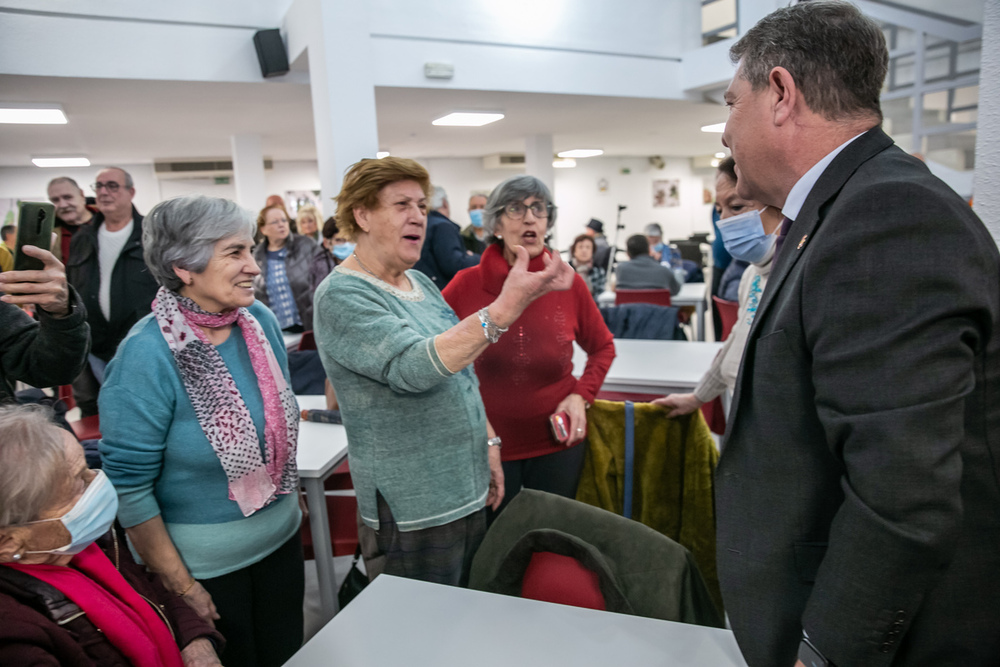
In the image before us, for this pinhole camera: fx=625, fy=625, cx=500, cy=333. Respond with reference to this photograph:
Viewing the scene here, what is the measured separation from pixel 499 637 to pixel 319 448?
119 cm

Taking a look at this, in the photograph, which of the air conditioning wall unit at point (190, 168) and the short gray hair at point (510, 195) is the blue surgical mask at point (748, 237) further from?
the air conditioning wall unit at point (190, 168)

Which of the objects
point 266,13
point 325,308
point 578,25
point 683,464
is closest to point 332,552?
point 325,308

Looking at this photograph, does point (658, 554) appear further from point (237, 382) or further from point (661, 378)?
point (661, 378)

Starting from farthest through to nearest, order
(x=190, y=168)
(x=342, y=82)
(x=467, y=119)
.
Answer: (x=190, y=168)
(x=467, y=119)
(x=342, y=82)

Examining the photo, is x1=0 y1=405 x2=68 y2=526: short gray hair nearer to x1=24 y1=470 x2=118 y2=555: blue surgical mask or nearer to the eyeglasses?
x1=24 y1=470 x2=118 y2=555: blue surgical mask

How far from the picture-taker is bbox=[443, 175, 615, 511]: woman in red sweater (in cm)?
197

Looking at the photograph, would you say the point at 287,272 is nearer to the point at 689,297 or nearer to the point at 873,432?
the point at 689,297

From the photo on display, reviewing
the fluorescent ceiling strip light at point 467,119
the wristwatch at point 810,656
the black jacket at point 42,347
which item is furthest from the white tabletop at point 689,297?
the wristwatch at point 810,656

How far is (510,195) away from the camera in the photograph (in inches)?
81.0

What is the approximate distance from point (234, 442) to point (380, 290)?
0.48 meters

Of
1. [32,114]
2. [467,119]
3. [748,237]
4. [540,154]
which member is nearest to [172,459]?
[748,237]

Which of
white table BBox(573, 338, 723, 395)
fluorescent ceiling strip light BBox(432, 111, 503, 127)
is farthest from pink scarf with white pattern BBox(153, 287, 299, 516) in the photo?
fluorescent ceiling strip light BBox(432, 111, 503, 127)

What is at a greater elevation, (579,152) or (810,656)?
(579,152)

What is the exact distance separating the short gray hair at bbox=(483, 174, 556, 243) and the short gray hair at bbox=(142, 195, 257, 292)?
0.89m
